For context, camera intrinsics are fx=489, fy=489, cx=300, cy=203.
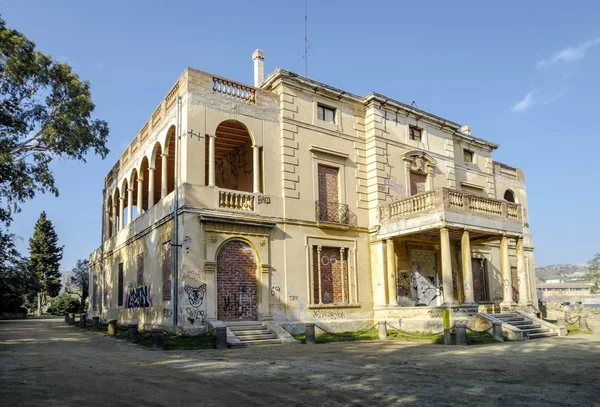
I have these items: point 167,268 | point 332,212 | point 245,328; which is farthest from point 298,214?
point 167,268

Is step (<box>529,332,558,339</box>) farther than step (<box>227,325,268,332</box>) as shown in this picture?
Yes

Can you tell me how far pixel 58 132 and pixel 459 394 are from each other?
59.3 feet

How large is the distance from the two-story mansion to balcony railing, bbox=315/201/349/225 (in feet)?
0.19

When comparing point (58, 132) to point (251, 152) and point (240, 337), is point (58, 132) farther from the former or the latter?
point (240, 337)

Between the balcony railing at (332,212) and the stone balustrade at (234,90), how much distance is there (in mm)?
5390

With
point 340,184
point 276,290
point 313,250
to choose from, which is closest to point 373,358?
point 276,290

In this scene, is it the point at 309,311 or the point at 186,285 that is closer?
the point at 186,285

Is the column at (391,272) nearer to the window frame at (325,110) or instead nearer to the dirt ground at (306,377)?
the window frame at (325,110)

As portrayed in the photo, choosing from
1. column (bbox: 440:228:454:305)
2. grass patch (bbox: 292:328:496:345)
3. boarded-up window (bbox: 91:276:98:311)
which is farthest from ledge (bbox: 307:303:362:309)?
boarded-up window (bbox: 91:276:98:311)

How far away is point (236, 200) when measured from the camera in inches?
762

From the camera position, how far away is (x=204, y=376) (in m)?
9.54

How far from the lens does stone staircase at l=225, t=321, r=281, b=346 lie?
17.0 m

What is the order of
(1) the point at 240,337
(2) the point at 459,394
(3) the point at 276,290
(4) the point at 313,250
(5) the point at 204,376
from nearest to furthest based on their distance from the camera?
(2) the point at 459,394, (5) the point at 204,376, (1) the point at 240,337, (3) the point at 276,290, (4) the point at 313,250

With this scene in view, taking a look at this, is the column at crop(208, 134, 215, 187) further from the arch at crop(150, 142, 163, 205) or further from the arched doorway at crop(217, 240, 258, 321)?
the arch at crop(150, 142, 163, 205)
